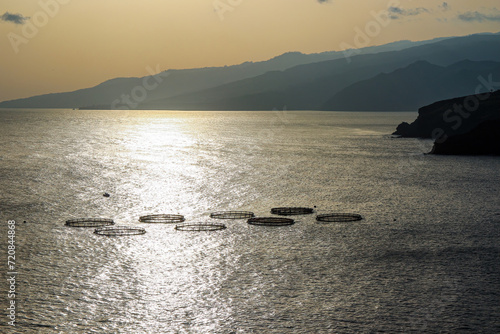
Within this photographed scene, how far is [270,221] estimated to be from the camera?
4888cm

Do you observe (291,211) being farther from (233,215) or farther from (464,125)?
(464,125)

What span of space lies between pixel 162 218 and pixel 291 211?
1205cm

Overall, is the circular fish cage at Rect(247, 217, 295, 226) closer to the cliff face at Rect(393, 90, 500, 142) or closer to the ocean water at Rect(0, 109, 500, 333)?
the ocean water at Rect(0, 109, 500, 333)

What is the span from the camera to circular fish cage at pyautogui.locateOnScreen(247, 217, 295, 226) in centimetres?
4797

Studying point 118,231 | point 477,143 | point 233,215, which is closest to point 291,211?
point 233,215

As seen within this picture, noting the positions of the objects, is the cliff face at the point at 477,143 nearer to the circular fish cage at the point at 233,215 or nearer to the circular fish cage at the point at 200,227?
the circular fish cage at the point at 233,215

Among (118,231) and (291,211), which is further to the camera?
(291,211)

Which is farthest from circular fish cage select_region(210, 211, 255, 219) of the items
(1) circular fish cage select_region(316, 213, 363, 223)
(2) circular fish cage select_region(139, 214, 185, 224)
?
(1) circular fish cage select_region(316, 213, 363, 223)

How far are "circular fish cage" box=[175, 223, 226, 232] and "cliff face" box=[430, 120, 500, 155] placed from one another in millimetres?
89729

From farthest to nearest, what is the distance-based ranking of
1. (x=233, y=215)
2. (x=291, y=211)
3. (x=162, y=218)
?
1. (x=291, y=211)
2. (x=233, y=215)
3. (x=162, y=218)

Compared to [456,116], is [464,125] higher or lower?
lower

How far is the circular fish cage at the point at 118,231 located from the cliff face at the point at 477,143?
310 ft

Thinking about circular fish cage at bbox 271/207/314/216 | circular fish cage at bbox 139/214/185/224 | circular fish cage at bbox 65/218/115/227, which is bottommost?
circular fish cage at bbox 271/207/314/216

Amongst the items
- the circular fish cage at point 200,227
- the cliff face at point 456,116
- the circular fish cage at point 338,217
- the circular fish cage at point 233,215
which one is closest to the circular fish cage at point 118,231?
the circular fish cage at point 200,227
